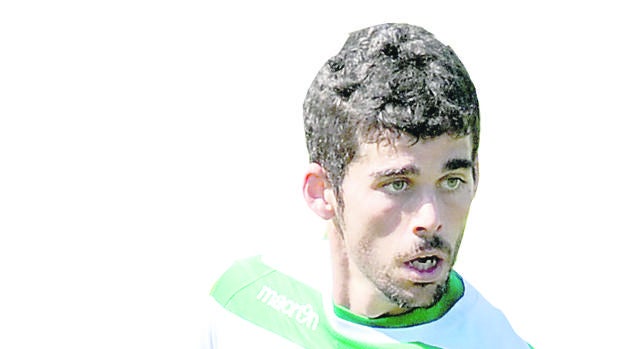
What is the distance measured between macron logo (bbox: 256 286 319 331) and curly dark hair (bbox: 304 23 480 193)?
53cm

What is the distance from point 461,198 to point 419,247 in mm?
200

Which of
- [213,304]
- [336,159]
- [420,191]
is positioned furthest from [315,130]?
[213,304]

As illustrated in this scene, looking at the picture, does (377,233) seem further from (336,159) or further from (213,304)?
(213,304)

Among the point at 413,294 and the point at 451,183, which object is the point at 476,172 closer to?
the point at 451,183

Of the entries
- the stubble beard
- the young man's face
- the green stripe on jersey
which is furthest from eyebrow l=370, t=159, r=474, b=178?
the green stripe on jersey

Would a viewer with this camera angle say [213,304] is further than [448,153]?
Yes

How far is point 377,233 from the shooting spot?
16.5 feet

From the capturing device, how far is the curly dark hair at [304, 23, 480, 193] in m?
4.95

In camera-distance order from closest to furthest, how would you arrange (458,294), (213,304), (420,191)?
(420,191)
(458,294)
(213,304)

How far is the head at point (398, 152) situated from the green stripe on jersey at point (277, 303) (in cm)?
29

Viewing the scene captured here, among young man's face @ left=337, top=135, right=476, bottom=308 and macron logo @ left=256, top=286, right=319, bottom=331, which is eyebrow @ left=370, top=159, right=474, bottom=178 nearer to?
young man's face @ left=337, top=135, right=476, bottom=308

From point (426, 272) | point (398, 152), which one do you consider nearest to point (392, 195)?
point (398, 152)

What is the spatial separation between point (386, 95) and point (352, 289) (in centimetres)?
70

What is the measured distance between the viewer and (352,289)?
17.4 ft
